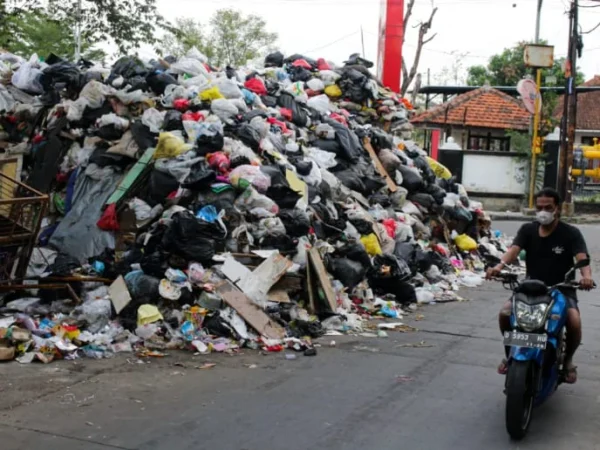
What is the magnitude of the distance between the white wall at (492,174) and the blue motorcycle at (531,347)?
2242cm

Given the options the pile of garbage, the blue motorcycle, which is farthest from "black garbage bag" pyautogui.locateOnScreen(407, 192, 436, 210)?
the blue motorcycle

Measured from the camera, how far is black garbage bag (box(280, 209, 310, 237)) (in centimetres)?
865

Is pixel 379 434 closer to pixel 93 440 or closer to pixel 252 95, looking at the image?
pixel 93 440

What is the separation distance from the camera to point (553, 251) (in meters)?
5.41

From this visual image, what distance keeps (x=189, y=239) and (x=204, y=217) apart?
0.43m

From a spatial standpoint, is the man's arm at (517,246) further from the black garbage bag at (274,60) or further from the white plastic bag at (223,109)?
the black garbage bag at (274,60)

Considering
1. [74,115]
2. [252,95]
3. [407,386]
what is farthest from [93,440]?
[252,95]

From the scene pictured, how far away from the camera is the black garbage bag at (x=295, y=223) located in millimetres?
8648

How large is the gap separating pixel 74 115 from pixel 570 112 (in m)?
20.1

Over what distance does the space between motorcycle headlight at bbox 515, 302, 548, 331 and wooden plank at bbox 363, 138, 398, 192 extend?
7282 millimetres

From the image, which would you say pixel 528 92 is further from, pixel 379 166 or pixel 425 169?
pixel 379 166

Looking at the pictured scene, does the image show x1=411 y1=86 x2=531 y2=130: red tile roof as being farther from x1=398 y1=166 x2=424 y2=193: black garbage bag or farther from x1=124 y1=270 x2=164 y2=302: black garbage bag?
x1=124 y1=270 x2=164 y2=302: black garbage bag

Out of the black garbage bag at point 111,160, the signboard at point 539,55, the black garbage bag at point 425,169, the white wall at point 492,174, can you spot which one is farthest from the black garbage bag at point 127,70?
the white wall at point 492,174

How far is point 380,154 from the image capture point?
12.6 meters
